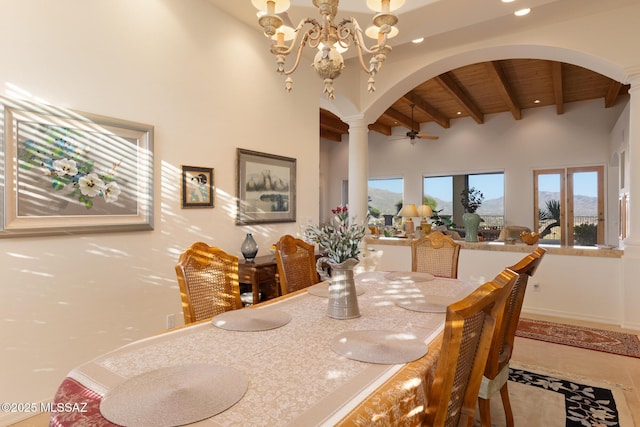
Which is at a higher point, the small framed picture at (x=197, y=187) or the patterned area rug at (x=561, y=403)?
the small framed picture at (x=197, y=187)

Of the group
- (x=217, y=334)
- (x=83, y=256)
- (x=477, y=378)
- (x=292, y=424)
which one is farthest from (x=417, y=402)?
(x=83, y=256)

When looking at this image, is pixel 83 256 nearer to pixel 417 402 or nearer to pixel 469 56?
pixel 417 402

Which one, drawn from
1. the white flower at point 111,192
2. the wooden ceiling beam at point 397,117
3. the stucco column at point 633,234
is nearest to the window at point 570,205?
the wooden ceiling beam at point 397,117

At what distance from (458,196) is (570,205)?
93.9 inches

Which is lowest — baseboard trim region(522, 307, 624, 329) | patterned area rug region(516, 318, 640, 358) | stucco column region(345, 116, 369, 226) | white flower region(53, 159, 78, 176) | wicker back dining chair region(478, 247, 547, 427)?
patterned area rug region(516, 318, 640, 358)

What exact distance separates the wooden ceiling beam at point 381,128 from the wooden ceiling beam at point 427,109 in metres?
1.42

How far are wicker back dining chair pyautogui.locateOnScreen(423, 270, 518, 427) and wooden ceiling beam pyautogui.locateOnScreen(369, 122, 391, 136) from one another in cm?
824

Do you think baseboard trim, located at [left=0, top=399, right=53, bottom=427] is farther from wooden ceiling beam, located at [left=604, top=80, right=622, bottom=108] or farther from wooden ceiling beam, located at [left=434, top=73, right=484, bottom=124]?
wooden ceiling beam, located at [left=604, top=80, right=622, bottom=108]

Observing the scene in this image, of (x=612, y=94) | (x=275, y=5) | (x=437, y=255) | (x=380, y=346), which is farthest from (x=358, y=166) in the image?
(x=612, y=94)

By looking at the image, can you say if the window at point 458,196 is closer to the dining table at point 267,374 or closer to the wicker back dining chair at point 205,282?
the wicker back dining chair at point 205,282

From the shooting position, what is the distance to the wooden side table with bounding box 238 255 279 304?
10.2 ft

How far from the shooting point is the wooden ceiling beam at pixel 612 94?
6.00 metres

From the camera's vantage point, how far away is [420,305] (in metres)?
1.89

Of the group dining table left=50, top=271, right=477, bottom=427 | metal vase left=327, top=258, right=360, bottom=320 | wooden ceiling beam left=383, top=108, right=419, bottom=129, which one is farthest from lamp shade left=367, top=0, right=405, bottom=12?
wooden ceiling beam left=383, top=108, right=419, bottom=129
